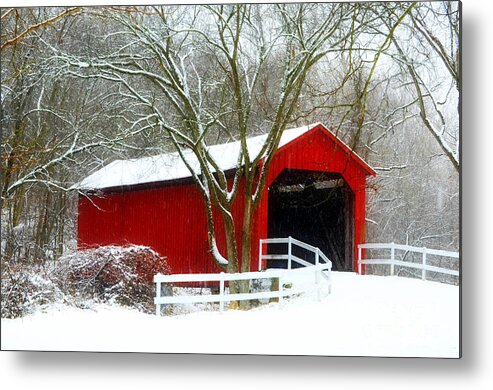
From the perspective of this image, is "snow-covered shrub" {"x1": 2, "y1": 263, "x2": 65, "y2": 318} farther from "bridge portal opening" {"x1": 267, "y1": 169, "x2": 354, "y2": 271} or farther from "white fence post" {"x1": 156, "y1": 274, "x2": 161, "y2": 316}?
"bridge portal opening" {"x1": 267, "y1": 169, "x2": 354, "y2": 271}

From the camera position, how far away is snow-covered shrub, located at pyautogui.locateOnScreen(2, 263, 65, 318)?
584 centimetres

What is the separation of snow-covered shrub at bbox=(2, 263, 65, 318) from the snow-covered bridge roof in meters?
0.77

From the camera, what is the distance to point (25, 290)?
5.86 meters

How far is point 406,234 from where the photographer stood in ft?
17.9

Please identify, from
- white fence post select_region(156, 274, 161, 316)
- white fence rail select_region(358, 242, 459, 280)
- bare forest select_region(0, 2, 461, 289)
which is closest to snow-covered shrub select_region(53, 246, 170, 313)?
white fence post select_region(156, 274, 161, 316)

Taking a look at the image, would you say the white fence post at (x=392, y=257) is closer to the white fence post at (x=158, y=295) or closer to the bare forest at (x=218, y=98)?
the bare forest at (x=218, y=98)

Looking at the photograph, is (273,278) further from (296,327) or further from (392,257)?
(392,257)

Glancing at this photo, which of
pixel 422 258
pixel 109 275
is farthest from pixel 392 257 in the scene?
pixel 109 275

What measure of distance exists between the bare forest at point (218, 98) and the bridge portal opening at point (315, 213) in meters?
0.17

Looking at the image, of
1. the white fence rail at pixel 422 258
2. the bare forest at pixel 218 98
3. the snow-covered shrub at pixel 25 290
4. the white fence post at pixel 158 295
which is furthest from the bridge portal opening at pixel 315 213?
the snow-covered shrub at pixel 25 290

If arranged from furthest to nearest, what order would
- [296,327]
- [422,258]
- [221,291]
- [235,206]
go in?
[235,206]
[221,291]
[296,327]
[422,258]

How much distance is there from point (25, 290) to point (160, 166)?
57.0 inches

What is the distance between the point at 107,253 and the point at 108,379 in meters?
0.96

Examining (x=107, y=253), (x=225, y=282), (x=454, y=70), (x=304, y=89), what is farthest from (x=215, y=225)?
(x=454, y=70)
